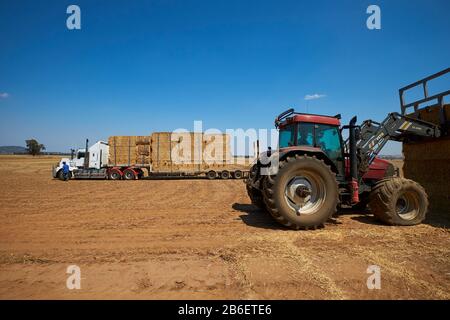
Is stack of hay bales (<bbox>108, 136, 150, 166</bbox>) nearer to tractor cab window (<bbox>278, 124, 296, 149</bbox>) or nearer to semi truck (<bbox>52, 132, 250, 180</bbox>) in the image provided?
semi truck (<bbox>52, 132, 250, 180</bbox>)

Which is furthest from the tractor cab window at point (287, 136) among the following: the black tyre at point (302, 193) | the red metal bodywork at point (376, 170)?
the red metal bodywork at point (376, 170)

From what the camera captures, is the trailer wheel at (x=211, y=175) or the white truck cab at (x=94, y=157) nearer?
the trailer wheel at (x=211, y=175)

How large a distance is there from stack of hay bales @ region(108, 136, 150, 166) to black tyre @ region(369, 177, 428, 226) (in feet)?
59.4

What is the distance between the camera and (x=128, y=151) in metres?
21.1

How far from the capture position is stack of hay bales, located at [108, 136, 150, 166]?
21.0 m

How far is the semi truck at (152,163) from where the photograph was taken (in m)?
20.7

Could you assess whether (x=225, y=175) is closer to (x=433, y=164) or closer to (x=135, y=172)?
(x=135, y=172)

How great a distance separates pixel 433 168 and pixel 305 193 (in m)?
4.30

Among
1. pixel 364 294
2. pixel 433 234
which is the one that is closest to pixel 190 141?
pixel 433 234

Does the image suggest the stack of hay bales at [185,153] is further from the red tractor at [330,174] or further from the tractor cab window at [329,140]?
the tractor cab window at [329,140]

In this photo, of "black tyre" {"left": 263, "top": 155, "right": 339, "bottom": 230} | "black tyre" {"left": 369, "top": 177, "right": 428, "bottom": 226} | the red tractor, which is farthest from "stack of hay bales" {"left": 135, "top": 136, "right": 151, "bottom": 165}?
"black tyre" {"left": 369, "top": 177, "right": 428, "bottom": 226}

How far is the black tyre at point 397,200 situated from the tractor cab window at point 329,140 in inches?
46.4
